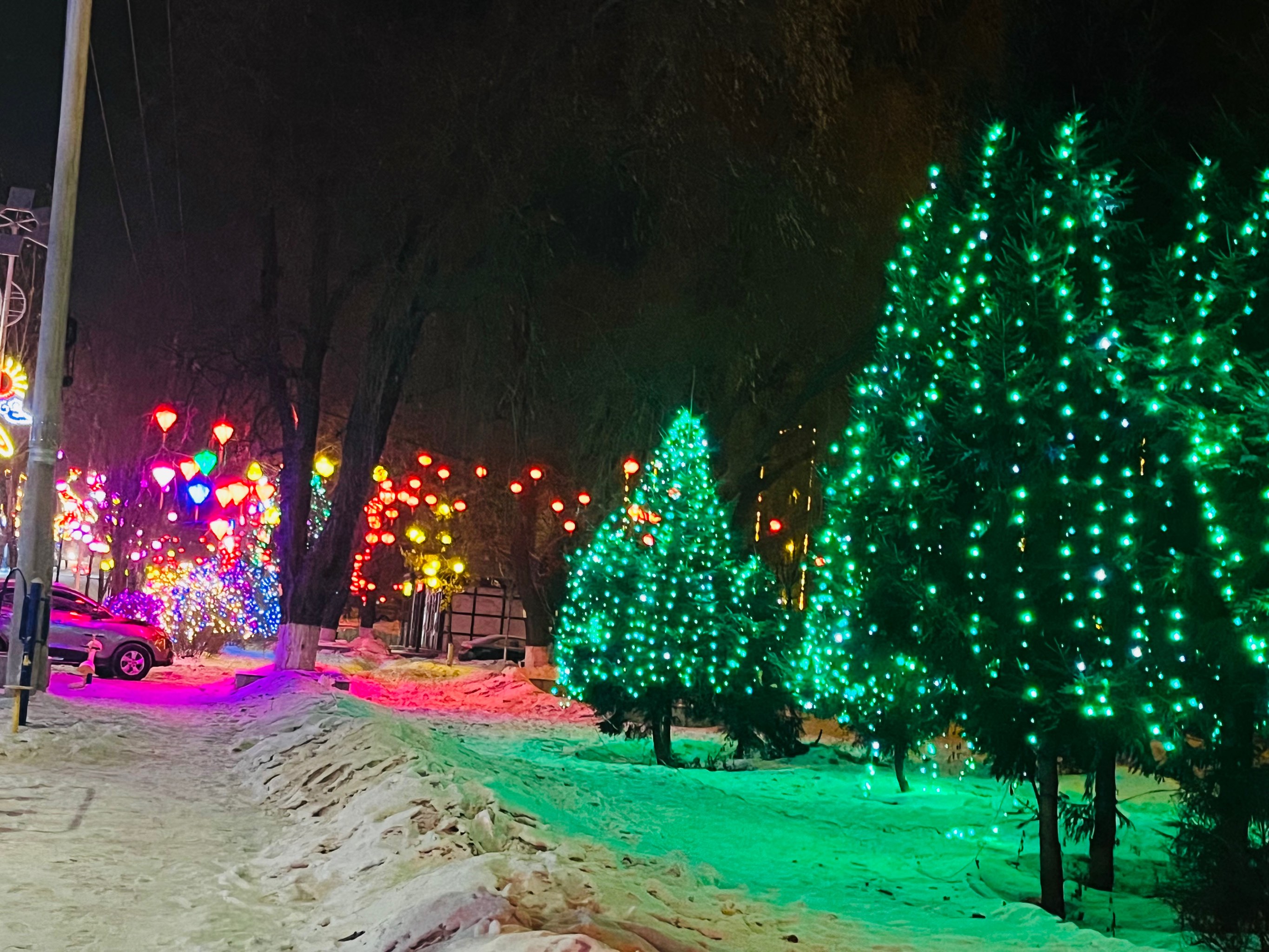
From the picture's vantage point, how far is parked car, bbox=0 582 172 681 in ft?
69.7

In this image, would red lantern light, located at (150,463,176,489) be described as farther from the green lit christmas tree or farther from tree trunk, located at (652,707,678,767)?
the green lit christmas tree

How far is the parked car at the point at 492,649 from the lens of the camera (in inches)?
1490

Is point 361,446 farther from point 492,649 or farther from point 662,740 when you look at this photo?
point 492,649

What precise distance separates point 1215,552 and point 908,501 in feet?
7.46

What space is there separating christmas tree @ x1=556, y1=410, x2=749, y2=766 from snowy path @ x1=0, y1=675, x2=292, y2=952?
5.48 meters

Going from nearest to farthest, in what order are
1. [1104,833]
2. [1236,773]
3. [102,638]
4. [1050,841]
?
1. [1236,773]
2. [1050,841]
3. [1104,833]
4. [102,638]

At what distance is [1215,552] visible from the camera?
7.60 m

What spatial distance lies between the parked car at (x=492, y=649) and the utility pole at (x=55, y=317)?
24629mm

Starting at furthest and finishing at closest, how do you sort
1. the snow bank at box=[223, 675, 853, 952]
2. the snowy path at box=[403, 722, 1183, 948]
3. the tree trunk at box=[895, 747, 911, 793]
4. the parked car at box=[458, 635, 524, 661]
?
the parked car at box=[458, 635, 524, 661]
the tree trunk at box=[895, 747, 911, 793]
the snowy path at box=[403, 722, 1183, 948]
the snow bank at box=[223, 675, 853, 952]

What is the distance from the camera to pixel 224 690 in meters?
21.1

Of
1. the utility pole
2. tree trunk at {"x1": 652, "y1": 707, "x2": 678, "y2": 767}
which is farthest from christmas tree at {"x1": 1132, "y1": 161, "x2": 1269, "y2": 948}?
the utility pole

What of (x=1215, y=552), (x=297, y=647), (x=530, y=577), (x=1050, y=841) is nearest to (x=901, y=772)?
(x=1050, y=841)

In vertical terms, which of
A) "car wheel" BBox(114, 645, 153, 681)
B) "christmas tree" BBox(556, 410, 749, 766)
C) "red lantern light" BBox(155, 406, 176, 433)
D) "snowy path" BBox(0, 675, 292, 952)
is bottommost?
"snowy path" BBox(0, 675, 292, 952)

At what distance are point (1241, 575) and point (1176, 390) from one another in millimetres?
1371
